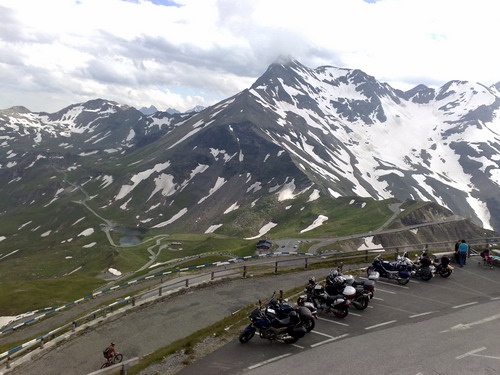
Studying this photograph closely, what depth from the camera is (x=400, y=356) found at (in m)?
16.8

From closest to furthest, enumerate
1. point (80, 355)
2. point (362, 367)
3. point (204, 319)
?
point (362, 367)
point (80, 355)
point (204, 319)

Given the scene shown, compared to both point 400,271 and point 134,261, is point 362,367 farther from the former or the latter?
point 134,261

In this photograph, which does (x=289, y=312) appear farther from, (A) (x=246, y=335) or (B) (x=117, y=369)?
(B) (x=117, y=369)

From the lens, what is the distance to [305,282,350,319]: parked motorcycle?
2109cm

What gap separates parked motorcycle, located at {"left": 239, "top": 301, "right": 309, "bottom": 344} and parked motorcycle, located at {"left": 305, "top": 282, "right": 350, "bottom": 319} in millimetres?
3669

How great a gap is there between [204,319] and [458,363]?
566 inches

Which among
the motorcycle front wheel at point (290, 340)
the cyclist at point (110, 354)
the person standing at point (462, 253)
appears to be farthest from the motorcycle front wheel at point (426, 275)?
the cyclist at point (110, 354)

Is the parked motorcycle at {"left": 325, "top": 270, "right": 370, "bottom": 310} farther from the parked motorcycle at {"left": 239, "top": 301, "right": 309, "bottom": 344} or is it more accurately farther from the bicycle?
the bicycle

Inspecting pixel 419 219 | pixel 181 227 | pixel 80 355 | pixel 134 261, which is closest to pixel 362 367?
pixel 80 355

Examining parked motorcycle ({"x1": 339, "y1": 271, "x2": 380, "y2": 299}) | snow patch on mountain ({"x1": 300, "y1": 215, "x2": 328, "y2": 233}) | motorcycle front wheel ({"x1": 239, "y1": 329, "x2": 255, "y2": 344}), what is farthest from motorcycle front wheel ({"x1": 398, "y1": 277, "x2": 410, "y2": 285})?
snow patch on mountain ({"x1": 300, "y1": 215, "x2": 328, "y2": 233})

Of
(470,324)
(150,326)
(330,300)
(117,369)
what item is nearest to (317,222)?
(470,324)

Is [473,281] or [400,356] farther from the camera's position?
[473,281]

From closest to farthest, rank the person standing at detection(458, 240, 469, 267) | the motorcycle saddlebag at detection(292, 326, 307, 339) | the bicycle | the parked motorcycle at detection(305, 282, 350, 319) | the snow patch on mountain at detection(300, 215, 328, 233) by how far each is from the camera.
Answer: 1. the motorcycle saddlebag at detection(292, 326, 307, 339)
2. the bicycle
3. the parked motorcycle at detection(305, 282, 350, 319)
4. the person standing at detection(458, 240, 469, 267)
5. the snow patch on mountain at detection(300, 215, 328, 233)

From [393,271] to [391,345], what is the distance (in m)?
10.8
